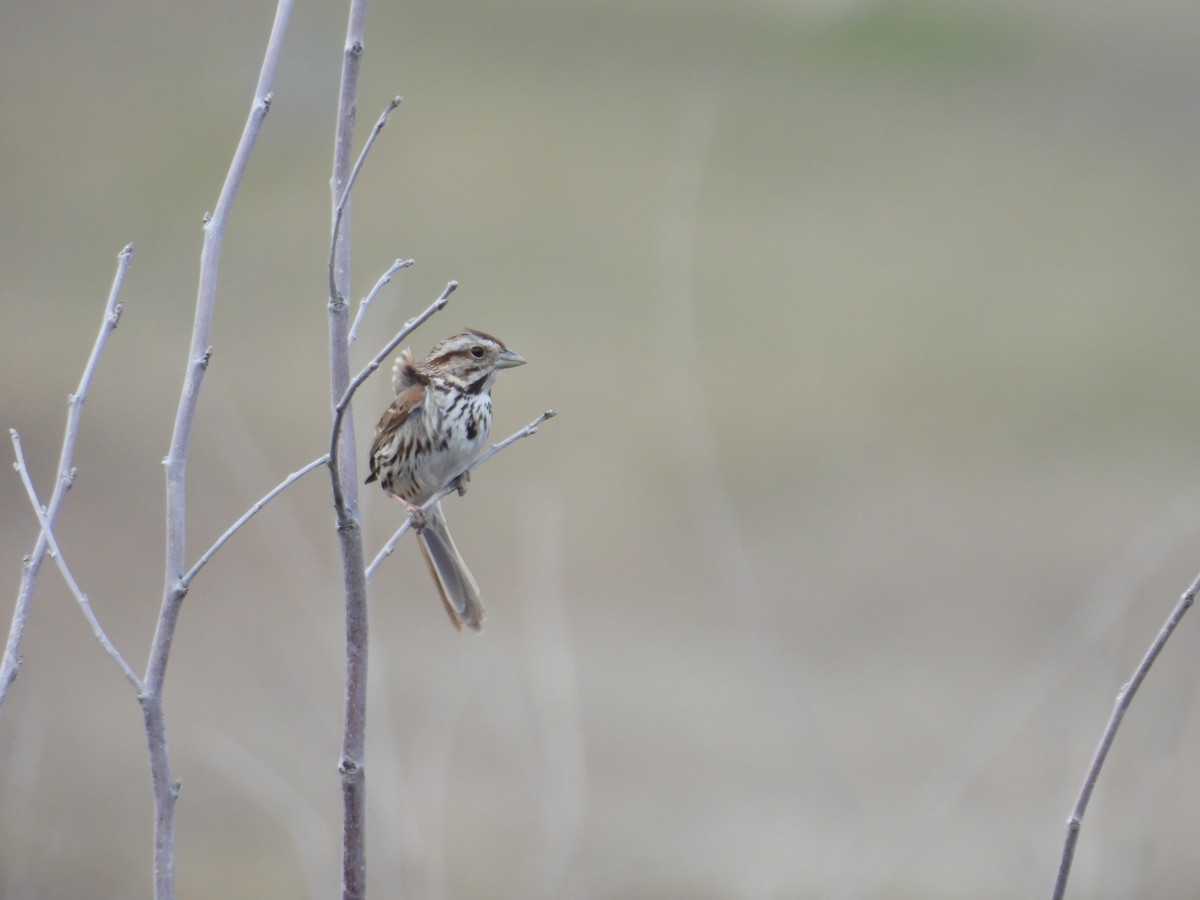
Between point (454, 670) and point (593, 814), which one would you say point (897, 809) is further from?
point (454, 670)

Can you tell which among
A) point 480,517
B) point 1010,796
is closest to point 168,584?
point 1010,796

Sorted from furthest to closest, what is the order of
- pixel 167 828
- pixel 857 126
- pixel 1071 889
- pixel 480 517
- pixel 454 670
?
pixel 857 126
pixel 480 517
pixel 454 670
pixel 1071 889
pixel 167 828

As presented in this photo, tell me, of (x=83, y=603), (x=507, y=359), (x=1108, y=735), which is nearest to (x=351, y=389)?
(x=83, y=603)

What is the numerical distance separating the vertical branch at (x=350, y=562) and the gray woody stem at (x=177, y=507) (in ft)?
0.37

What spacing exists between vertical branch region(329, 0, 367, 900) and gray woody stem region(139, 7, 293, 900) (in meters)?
0.11

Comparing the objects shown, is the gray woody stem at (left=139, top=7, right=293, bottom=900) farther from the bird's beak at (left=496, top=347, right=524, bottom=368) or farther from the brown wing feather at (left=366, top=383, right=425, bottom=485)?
the brown wing feather at (left=366, top=383, right=425, bottom=485)

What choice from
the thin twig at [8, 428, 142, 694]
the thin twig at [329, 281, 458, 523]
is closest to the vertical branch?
the thin twig at [329, 281, 458, 523]

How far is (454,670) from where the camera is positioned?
7984 mm

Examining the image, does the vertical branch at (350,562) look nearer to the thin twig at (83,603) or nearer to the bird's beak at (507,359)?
the thin twig at (83,603)

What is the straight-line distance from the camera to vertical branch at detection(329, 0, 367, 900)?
1.89m

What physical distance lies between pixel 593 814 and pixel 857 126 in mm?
7956

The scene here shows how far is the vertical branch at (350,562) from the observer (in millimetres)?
1889

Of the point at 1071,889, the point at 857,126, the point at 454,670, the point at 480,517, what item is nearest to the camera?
the point at 1071,889

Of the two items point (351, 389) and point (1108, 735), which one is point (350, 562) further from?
point (1108, 735)
